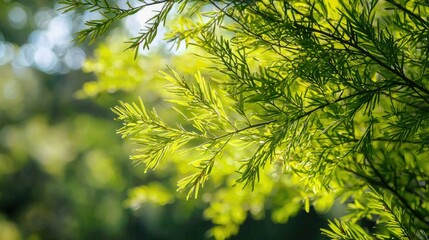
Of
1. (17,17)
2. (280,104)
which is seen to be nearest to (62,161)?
(17,17)

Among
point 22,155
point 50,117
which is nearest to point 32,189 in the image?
point 22,155

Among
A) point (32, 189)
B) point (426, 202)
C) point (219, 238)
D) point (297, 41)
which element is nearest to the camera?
point (297, 41)

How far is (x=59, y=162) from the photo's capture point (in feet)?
16.7

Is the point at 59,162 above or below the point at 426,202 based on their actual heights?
above

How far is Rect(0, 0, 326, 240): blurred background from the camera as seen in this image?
4504 millimetres

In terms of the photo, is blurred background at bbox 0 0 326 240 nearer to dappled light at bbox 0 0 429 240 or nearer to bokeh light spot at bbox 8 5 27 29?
bokeh light spot at bbox 8 5 27 29

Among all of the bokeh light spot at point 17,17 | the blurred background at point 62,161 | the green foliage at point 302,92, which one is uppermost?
the bokeh light spot at point 17,17

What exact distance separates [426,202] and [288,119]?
10.8 inches

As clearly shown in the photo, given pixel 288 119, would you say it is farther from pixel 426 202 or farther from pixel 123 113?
pixel 426 202

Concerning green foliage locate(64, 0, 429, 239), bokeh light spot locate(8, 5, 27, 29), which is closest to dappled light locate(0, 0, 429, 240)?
green foliage locate(64, 0, 429, 239)

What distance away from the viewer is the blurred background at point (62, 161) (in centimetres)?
450

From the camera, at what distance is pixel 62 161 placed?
5.06 meters

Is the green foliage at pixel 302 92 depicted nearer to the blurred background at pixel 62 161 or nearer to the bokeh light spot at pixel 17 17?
the blurred background at pixel 62 161

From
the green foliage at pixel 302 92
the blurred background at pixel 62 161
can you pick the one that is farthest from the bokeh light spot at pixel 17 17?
the green foliage at pixel 302 92
